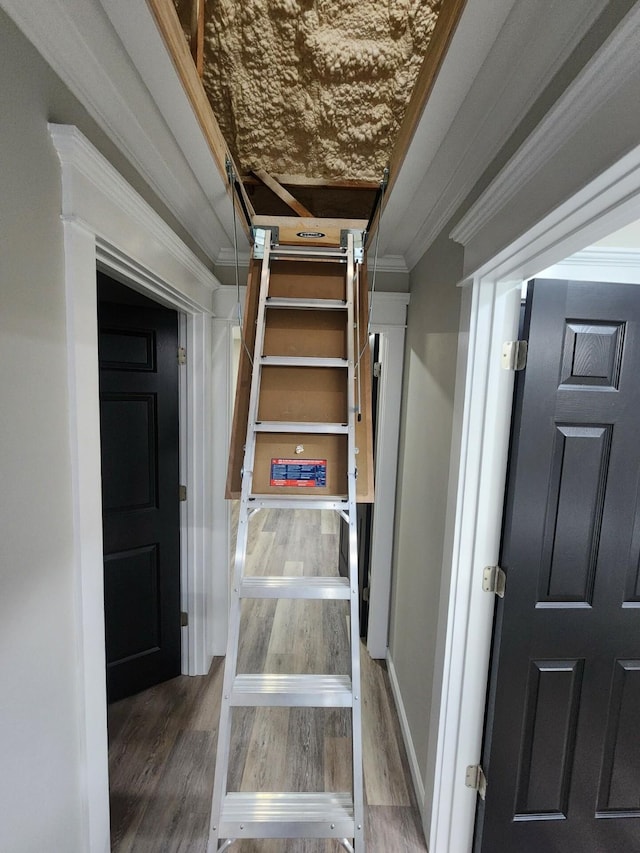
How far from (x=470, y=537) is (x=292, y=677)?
28.2 inches

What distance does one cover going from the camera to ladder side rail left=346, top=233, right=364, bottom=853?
3.56 feet

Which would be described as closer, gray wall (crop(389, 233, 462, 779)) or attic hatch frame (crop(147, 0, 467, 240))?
attic hatch frame (crop(147, 0, 467, 240))

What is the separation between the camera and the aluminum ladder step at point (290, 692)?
1142 millimetres

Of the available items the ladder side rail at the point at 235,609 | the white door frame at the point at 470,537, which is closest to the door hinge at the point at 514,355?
the white door frame at the point at 470,537

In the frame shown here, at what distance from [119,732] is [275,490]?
1.67 metres

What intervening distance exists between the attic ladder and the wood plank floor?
1.64 feet

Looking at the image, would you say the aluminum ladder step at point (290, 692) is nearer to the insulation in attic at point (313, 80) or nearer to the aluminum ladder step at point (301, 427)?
the aluminum ladder step at point (301, 427)

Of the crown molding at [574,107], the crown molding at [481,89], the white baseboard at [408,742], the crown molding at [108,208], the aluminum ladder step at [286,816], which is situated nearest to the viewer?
the crown molding at [574,107]

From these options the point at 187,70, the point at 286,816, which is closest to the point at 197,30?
the point at 187,70

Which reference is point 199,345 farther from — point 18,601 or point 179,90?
point 18,601

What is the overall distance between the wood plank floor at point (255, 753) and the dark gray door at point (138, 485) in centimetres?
28

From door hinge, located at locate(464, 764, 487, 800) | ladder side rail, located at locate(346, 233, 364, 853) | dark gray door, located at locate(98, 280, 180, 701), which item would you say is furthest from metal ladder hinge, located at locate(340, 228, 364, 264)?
door hinge, located at locate(464, 764, 487, 800)

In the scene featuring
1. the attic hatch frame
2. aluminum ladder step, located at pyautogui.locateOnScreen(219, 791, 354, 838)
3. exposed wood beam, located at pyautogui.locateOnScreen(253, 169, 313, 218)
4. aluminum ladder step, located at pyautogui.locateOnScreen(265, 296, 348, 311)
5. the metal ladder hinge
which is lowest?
aluminum ladder step, located at pyautogui.locateOnScreen(219, 791, 354, 838)

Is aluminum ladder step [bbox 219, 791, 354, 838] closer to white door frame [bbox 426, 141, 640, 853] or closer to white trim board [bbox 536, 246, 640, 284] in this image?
white door frame [bbox 426, 141, 640, 853]
